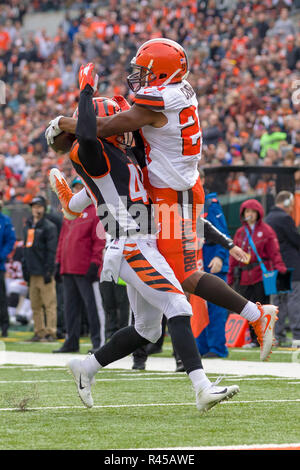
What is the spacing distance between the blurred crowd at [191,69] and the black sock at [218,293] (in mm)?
8766

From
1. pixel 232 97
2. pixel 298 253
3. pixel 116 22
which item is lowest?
pixel 298 253

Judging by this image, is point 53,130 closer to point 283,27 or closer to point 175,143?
point 175,143

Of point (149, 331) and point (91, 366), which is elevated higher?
point (149, 331)

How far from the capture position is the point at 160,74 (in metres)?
5.38

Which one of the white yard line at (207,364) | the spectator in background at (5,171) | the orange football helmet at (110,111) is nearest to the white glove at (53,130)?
the orange football helmet at (110,111)

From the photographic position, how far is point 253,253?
12.0 m

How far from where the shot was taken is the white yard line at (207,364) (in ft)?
26.8

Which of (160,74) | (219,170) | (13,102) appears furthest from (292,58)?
(160,74)

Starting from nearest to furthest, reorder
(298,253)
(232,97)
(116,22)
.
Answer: (298,253)
(232,97)
(116,22)

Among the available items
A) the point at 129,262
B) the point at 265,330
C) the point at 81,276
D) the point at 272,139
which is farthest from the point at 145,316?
the point at 272,139

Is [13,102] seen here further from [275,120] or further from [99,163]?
[99,163]

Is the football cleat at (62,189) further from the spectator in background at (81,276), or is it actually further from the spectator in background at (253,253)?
the spectator in background at (253,253)

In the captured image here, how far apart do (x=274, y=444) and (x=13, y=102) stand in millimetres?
24244

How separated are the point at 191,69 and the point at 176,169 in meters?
16.2
